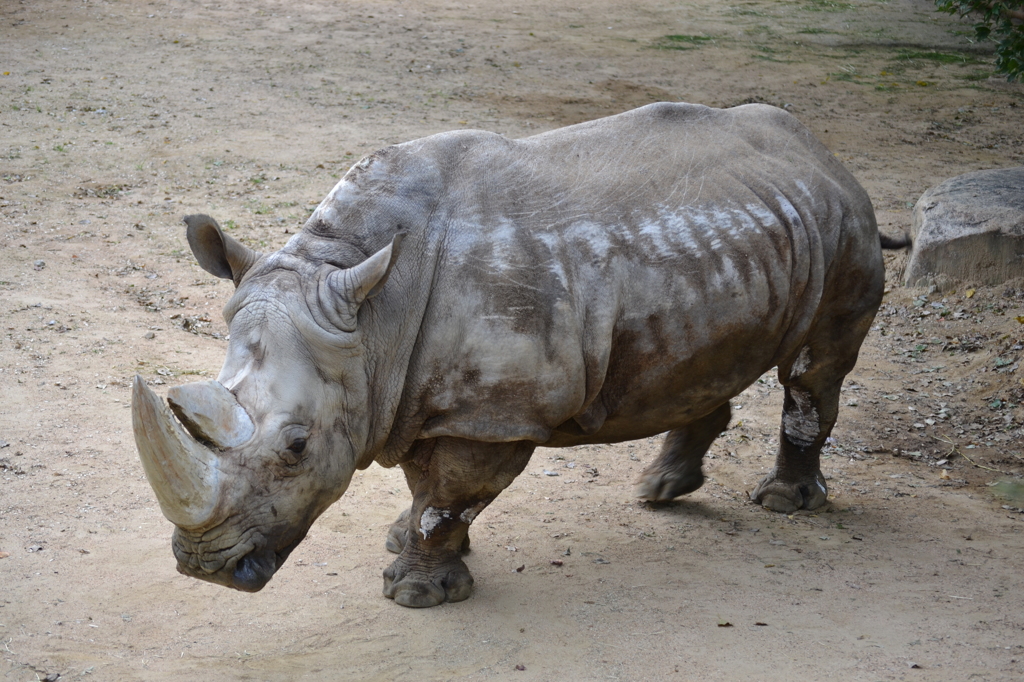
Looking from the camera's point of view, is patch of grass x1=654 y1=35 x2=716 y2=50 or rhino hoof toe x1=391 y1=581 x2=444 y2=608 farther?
patch of grass x1=654 y1=35 x2=716 y2=50

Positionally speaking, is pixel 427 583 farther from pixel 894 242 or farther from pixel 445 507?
pixel 894 242

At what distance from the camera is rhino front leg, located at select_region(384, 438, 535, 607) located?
4.57 m

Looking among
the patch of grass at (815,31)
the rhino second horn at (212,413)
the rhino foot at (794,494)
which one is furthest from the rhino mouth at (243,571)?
the patch of grass at (815,31)

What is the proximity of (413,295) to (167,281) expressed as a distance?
16.7 ft

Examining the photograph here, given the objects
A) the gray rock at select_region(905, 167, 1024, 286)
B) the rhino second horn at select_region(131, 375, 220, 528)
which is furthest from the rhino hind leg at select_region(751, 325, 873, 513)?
the gray rock at select_region(905, 167, 1024, 286)

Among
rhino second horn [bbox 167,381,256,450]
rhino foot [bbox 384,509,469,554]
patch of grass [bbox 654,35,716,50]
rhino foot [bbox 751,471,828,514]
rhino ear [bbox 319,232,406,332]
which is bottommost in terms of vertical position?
rhino foot [bbox 751,471,828,514]

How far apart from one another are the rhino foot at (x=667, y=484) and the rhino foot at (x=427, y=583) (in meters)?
1.46

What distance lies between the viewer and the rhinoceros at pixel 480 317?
3924 mm

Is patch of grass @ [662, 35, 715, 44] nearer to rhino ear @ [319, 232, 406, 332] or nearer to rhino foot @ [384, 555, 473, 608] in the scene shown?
rhino foot @ [384, 555, 473, 608]

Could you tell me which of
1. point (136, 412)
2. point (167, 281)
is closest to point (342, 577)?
point (136, 412)

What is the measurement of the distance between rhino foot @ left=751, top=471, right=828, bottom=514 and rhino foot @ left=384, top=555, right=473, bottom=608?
2033 millimetres

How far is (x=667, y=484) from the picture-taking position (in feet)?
19.6

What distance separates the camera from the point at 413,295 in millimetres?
4355

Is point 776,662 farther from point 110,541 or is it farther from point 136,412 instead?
point 110,541
